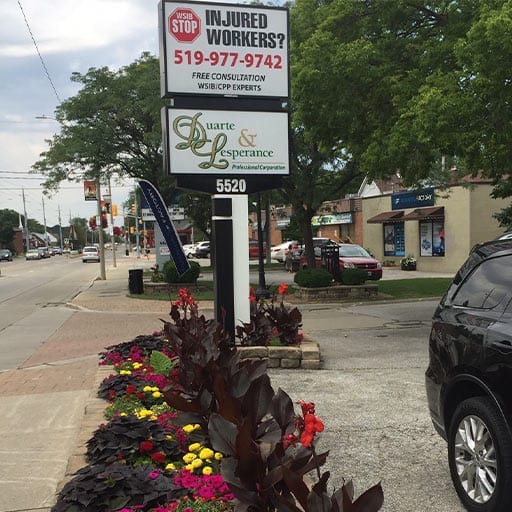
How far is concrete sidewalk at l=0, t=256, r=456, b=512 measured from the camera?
13.2 ft

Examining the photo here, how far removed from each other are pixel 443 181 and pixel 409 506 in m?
25.6

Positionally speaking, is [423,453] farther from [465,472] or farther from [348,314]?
[348,314]

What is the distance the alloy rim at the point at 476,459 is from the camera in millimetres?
3291

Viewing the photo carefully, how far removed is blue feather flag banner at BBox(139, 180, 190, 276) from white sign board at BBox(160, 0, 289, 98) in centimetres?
137

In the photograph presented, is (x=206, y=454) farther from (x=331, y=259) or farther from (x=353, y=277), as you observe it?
(x=331, y=259)

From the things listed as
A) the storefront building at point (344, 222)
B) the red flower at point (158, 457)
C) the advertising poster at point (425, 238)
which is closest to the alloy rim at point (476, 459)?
the red flower at point (158, 457)

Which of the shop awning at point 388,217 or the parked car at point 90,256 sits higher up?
the shop awning at point 388,217

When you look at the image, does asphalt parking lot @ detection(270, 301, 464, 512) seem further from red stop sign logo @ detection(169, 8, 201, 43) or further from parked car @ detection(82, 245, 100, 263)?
parked car @ detection(82, 245, 100, 263)

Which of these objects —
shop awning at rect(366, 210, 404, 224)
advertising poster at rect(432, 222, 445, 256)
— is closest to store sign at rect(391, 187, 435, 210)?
shop awning at rect(366, 210, 404, 224)

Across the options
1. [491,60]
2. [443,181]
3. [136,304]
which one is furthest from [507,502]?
[443,181]

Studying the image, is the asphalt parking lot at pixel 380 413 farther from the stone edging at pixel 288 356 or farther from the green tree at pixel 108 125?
the green tree at pixel 108 125

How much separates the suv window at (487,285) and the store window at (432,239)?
86.7 feet

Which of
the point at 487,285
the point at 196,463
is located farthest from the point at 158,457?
the point at 487,285

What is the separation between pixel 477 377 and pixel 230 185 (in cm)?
519
